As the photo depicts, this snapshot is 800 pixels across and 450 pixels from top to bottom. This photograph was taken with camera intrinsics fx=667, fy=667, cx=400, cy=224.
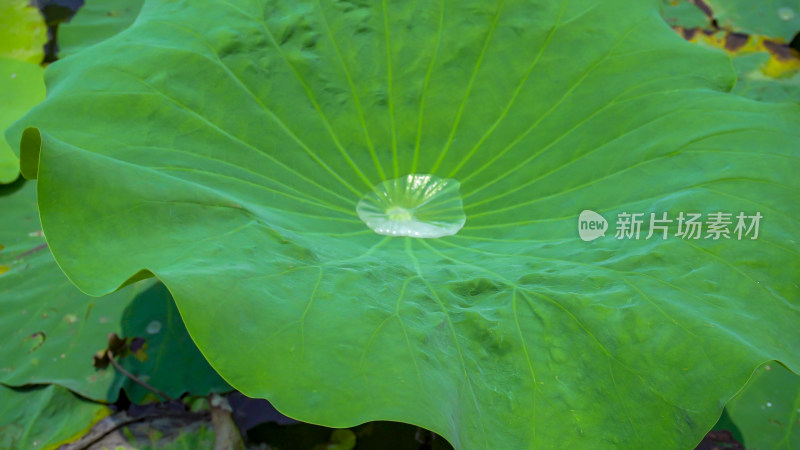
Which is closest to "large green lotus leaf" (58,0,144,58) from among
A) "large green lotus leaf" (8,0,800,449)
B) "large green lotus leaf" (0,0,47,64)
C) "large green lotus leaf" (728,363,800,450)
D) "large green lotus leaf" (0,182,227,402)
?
"large green lotus leaf" (0,0,47,64)

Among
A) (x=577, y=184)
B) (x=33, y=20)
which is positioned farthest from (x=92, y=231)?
(x=33, y=20)

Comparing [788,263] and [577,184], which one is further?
[577,184]

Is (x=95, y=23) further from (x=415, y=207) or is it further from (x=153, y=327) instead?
(x=415, y=207)

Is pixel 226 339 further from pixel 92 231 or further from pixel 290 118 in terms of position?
pixel 290 118

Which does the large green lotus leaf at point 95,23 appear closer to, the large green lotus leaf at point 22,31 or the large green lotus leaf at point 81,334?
the large green lotus leaf at point 22,31

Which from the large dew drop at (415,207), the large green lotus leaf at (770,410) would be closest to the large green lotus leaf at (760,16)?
the large green lotus leaf at (770,410)

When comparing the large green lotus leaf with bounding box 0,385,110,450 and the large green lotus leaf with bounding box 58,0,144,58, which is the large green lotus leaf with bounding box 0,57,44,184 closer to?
the large green lotus leaf with bounding box 58,0,144,58
